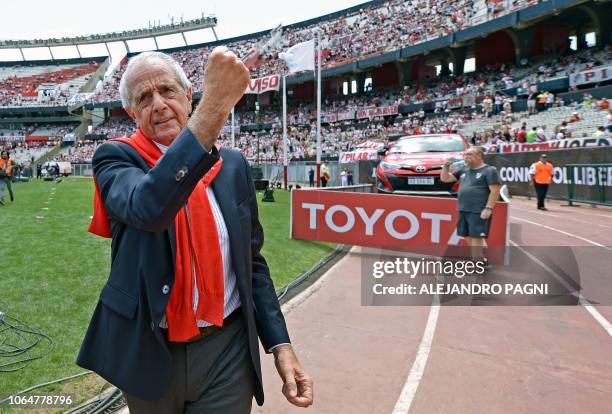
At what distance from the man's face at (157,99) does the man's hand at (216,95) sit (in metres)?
0.32

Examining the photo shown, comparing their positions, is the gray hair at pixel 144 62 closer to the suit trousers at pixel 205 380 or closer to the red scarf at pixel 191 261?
the red scarf at pixel 191 261

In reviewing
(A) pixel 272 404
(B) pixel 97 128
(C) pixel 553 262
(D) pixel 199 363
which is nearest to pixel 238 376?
(D) pixel 199 363

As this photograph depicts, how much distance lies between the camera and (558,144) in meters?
18.0

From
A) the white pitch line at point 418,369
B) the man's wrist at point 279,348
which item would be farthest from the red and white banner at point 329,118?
the man's wrist at point 279,348

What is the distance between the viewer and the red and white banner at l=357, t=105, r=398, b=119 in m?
37.1

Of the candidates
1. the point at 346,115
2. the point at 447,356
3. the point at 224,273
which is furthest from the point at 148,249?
the point at 346,115

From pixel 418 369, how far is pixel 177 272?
311cm

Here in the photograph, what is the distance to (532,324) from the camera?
16.5 feet

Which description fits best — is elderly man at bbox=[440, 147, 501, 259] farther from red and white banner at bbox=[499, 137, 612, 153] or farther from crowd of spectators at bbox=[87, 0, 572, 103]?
crowd of spectators at bbox=[87, 0, 572, 103]

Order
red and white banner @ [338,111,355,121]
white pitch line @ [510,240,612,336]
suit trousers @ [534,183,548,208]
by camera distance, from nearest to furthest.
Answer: white pitch line @ [510,240,612,336], suit trousers @ [534,183,548,208], red and white banner @ [338,111,355,121]

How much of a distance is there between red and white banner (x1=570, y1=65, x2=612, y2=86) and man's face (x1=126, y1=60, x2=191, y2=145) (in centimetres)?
2677

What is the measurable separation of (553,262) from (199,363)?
777 cm

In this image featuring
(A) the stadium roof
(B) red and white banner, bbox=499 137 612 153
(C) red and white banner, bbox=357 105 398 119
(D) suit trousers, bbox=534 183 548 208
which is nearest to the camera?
(D) suit trousers, bbox=534 183 548 208
